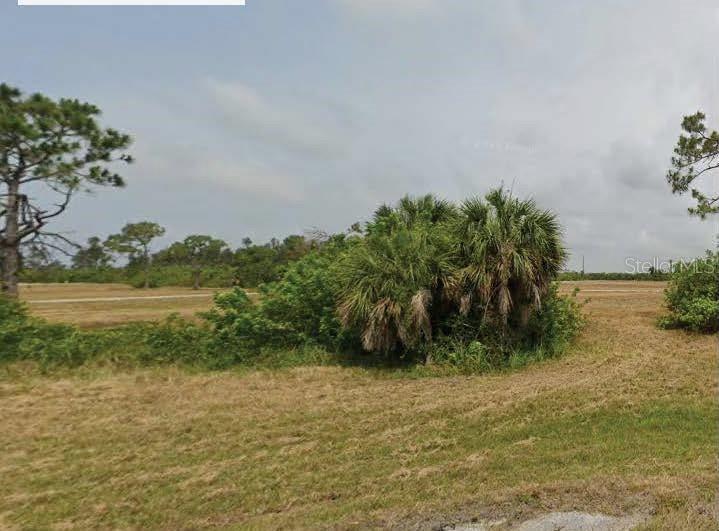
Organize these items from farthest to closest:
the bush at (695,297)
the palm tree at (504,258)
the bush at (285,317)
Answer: the bush at (695,297) → the bush at (285,317) → the palm tree at (504,258)

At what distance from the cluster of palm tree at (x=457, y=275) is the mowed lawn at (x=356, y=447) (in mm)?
1144

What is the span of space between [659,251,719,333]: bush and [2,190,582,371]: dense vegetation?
10.3ft

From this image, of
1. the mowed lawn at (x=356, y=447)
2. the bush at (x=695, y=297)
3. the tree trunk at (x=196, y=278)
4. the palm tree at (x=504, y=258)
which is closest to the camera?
the mowed lawn at (x=356, y=447)

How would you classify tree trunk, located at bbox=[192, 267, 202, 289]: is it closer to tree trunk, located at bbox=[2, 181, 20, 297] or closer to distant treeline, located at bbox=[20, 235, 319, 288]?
distant treeline, located at bbox=[20, 235, 319, 288]

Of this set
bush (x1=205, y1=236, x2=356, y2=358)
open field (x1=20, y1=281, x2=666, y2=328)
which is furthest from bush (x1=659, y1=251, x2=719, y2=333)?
open field (x1=20, y1=281, x2=666, y2=328)

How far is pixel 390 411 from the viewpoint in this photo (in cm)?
631

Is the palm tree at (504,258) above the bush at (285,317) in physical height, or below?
above

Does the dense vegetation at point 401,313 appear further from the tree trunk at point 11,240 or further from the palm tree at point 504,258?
the tree trunk at point 11,240

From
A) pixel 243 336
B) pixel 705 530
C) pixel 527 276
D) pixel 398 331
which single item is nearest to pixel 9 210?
pixel 243 336

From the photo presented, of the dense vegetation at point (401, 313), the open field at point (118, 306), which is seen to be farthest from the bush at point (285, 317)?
the open field at point (118, 306)

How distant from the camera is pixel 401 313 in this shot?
29.4 feet

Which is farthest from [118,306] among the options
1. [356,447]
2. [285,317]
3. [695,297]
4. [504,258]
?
[695,297]

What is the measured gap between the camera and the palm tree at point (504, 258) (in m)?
8.95

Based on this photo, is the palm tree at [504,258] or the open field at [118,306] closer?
the palm tree at [504,258]
